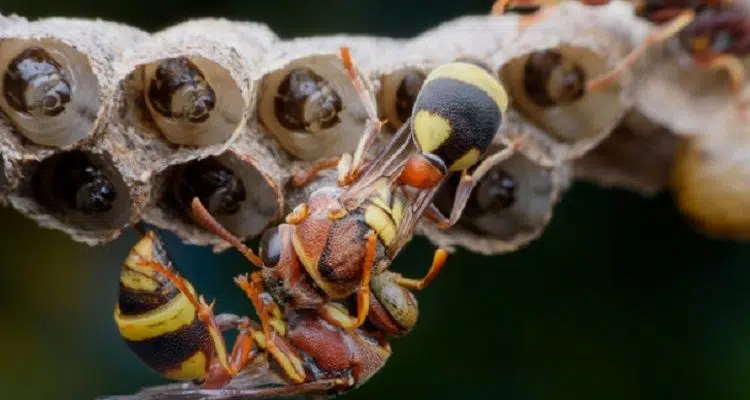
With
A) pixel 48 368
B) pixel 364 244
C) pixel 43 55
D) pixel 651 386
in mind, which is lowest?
pixel 651 386

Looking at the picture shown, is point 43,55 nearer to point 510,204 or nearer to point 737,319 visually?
point 510,204

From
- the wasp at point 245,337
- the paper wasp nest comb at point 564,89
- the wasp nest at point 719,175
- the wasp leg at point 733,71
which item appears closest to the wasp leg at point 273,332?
the wasp at point 245,337

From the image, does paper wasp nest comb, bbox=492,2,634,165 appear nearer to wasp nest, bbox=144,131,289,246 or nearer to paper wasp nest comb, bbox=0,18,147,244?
wasp nest, bbox=144,131,289,246

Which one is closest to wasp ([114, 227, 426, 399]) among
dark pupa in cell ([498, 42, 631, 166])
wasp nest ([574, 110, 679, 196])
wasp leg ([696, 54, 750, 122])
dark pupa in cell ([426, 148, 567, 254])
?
dark pupa in cell ([426, 148, 567, 254])

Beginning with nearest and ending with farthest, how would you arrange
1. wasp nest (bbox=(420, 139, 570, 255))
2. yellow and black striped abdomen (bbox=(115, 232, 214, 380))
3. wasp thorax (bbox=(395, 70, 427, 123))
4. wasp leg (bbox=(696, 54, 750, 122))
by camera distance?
yellow and black striped abdomen (bbox=(115, 232, 214, 380)), wasp thorax (bbox=(395, 70, 427, 123)), wasp nest (bbox=(420, 139, 570, 255)), wasp leg (bbox=(696, 54, 750, 122))

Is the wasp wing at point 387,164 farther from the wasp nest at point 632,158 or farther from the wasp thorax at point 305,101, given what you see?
the wasp nest at point 632,158

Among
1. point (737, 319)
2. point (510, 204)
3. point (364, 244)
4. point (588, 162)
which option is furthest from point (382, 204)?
point (737, 319)
